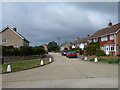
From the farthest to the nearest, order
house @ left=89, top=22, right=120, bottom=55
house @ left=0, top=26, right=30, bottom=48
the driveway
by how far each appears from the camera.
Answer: house @ left=0, top=26, right=30, bottom=48
house @ left=89, top=22, right=120, bottom=55
the driveway

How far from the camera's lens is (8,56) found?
65.0 feet

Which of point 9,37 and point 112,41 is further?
point 9,37

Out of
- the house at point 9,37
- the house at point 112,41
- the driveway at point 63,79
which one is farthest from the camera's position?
the house at point 9,37

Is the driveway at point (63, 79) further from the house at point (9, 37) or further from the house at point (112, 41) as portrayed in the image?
the house at point (9, 37)

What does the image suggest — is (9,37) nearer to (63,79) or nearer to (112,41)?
(112,41)

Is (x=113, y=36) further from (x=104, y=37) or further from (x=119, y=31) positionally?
(x=104, y=37)

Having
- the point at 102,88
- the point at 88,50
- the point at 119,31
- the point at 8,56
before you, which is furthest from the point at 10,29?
the point at 102,88

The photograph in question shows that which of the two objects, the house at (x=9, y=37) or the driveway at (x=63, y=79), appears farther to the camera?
the house at (x=9, y=37)

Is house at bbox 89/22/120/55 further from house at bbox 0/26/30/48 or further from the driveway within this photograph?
house at bbox 0/26/30/48

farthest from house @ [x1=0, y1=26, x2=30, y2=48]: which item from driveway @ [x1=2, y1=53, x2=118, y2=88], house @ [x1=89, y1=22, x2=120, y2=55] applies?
driveway @ [x1=2, y1=53, x2=118, y2=88]

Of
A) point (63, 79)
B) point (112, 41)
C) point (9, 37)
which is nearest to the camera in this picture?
point (63, 79)

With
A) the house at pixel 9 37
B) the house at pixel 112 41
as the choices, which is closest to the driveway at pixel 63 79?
the house at pixel 112 41

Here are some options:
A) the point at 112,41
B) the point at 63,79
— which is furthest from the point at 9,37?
the point at 63,79

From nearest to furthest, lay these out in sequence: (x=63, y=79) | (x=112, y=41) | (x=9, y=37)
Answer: (x=63, y=79), (x=112, y=41), (x=9, y=37)
